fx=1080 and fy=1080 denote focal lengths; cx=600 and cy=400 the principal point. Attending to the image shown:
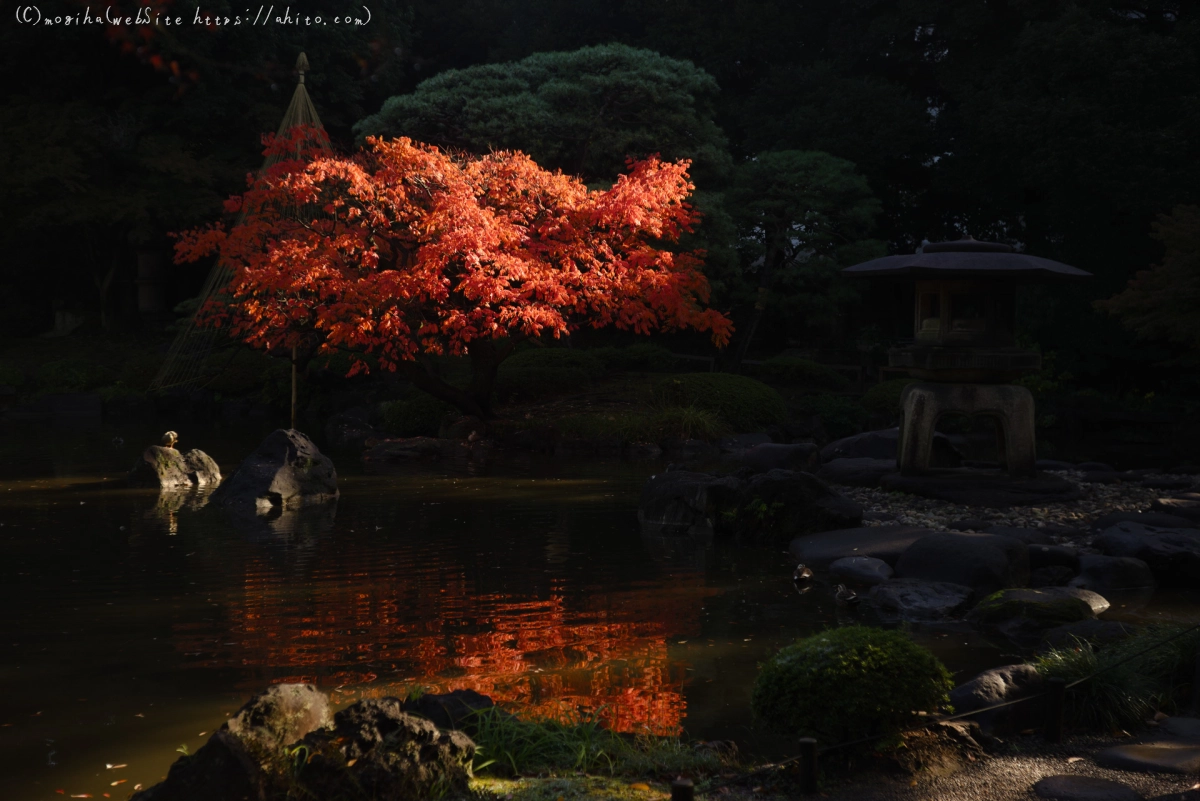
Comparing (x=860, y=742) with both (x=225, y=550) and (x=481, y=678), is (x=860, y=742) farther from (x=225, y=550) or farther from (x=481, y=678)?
(x=225, y=550)

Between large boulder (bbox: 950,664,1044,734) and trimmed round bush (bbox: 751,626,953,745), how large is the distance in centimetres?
37

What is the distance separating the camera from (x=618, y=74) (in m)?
22.5

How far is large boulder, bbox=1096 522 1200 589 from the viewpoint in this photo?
29.5ft

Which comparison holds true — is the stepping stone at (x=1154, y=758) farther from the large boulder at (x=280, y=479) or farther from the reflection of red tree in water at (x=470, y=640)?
the large boulder at (x=280, y=479)

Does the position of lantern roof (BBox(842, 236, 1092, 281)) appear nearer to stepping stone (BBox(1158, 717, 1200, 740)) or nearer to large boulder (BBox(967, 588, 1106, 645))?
large boulder (BBox(967, 588, 1106, 645))

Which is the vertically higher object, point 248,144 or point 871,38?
point 871,38

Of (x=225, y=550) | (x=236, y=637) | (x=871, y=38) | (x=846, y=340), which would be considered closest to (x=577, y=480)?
(x=225, y=550)

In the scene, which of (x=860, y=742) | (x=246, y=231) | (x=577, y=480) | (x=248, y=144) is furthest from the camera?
(x=248, y=144)

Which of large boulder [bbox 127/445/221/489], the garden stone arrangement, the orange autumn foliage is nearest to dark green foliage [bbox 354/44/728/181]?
the orange autumn foliage

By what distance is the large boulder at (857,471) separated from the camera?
13.4 metres

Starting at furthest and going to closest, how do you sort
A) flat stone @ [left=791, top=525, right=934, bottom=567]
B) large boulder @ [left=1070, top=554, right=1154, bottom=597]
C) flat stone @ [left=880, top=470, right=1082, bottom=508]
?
flat stone @ [left=880, top=470, right=1082, bottom=508] < flat stone @ [left=791, top=525, right=934, bottom=567] < large boulder @ [left=1070, top=554, right=1154, bottom=597]

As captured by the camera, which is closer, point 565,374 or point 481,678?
point 481,678

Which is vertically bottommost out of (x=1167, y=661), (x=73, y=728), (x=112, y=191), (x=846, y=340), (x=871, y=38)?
(x=73, y=728)

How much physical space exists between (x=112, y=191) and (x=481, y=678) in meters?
26.7
